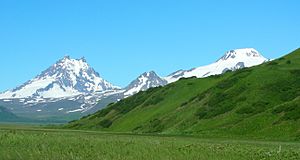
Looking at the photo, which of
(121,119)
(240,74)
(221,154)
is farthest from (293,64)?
(221,154)

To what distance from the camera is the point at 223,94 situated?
132 meters

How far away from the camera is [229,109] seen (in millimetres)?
117250

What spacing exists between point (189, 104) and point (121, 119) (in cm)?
3413

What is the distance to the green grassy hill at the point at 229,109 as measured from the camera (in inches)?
3821

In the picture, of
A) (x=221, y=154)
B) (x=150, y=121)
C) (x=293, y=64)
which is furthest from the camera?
(x=293, y=64)

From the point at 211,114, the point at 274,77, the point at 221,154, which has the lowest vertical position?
the point at 221,154

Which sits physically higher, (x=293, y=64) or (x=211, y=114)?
(x=293, y=64)

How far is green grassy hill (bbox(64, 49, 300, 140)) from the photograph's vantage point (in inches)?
3821

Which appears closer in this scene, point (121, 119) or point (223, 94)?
point (223, 94)

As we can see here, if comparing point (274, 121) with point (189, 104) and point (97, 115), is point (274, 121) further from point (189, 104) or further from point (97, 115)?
point (97, 115)

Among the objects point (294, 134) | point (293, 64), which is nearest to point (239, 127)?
point (294, 134)

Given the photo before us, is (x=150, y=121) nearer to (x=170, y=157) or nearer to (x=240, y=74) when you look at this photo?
(x=240, y=74)

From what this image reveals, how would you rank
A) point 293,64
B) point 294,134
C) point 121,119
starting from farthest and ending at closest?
point 121,119
point 293,64
point 294,134

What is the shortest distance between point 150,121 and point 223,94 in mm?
21470
